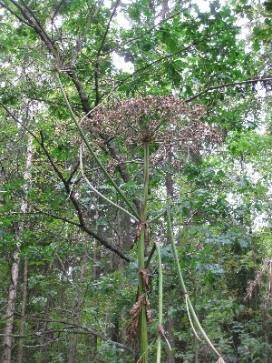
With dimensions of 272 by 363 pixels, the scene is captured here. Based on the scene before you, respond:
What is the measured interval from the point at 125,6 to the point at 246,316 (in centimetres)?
747

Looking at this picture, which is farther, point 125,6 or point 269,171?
point 269,171

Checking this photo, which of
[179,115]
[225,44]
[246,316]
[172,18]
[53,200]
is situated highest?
[172,18]

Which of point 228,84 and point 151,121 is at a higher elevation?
point 228,84

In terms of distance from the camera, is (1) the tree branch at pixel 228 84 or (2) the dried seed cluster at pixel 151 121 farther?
(1) the tree branch at pixel 228 84

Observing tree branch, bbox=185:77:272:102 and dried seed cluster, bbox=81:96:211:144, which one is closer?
dried seed cluster, bbox=81:96:211:144

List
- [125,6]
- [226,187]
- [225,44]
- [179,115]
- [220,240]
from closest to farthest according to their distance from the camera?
[179,115]
[220,240]
[225,44]
[125,6]
[226,187]

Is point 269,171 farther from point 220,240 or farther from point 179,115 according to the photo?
point 179,115

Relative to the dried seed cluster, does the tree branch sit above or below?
above

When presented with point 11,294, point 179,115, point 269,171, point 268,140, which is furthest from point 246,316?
point 179,115

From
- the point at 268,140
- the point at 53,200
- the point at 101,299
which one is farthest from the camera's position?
the point at 101,299

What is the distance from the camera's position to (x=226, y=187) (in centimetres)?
532

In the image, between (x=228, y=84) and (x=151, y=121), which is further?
(x=228, y=84)

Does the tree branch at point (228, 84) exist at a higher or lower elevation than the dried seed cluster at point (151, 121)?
higher

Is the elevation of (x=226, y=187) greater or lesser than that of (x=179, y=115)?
greater
